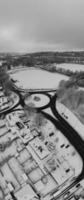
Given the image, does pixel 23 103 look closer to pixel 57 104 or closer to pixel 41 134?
pixel 57 104

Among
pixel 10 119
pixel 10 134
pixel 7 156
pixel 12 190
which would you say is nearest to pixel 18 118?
pixel 10 119

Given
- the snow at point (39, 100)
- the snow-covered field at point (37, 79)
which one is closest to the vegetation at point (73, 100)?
the snow at point (39, 100)

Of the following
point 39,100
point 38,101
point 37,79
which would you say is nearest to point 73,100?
point 39,100

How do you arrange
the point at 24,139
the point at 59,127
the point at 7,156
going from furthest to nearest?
1. the point at 59,127
2. the point at 24,139
3. the point at 7,156

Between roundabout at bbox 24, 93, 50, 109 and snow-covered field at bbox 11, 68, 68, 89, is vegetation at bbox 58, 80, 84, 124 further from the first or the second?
snow-covered field at bbox 11, 68, 68, 89

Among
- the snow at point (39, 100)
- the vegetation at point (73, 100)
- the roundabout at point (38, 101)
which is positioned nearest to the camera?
the vegetation at point (73, 100)

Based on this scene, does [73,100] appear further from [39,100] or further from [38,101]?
[38,101]

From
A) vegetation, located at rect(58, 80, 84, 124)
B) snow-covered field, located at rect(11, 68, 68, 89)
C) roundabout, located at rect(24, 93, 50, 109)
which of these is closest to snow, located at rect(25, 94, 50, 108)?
roundabout, located at rect(24, 93, 50, 109)

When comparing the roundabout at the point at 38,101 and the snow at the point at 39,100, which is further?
the snow at the point at 39,100

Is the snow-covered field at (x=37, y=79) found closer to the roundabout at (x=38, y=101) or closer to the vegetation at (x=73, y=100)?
the roundabout at (x=38, y=101)
